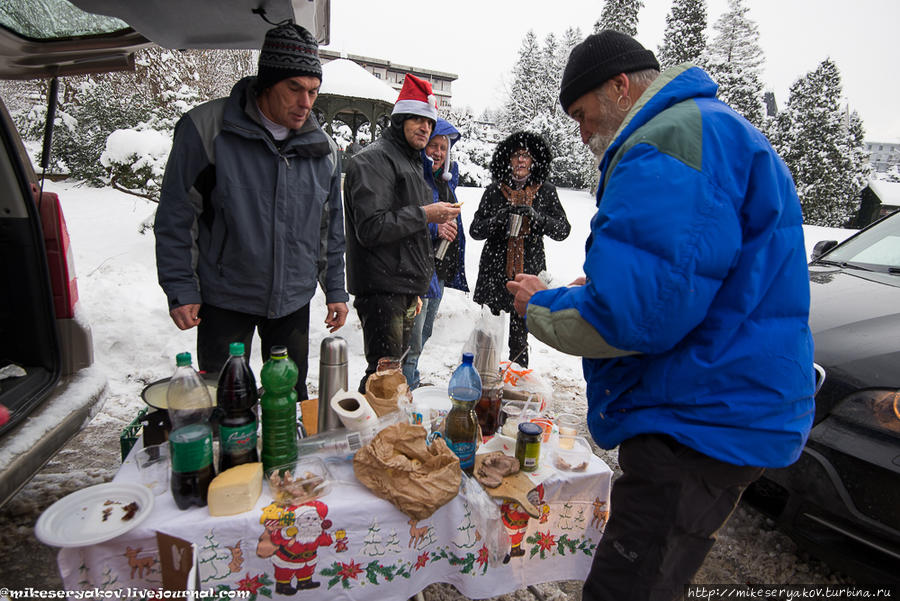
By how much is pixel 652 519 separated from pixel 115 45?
370 centimetres

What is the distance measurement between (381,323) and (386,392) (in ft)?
3.53

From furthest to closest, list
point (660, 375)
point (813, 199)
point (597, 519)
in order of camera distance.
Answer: point (813, 199), point (597, 519), point (660, 375)

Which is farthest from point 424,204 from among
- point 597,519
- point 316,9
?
point 597,519

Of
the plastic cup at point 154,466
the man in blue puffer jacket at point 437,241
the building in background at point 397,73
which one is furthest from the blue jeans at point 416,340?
the building in background at point 397,73

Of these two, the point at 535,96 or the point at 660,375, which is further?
the point at 535,96

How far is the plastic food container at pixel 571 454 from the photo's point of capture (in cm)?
186

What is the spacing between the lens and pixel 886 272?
11.3 ft

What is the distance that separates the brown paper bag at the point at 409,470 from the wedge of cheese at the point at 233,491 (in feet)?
1.12

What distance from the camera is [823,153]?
21.9 m

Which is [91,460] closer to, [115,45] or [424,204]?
[115,45]

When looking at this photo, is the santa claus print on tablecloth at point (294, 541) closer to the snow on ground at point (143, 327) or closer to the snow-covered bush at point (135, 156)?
the snow on ground at point (143, 327)

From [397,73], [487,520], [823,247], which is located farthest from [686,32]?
[397,73]

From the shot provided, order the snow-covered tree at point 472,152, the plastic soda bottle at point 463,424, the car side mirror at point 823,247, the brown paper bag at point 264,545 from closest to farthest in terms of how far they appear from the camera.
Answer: the brown paper bag at point 264,545, the plastic soda bottle at point 463,424, the car side mirror at point 823,247, the snow-covered tree at point 472,152

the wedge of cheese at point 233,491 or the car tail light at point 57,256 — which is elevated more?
the car tail light at point 57,256
